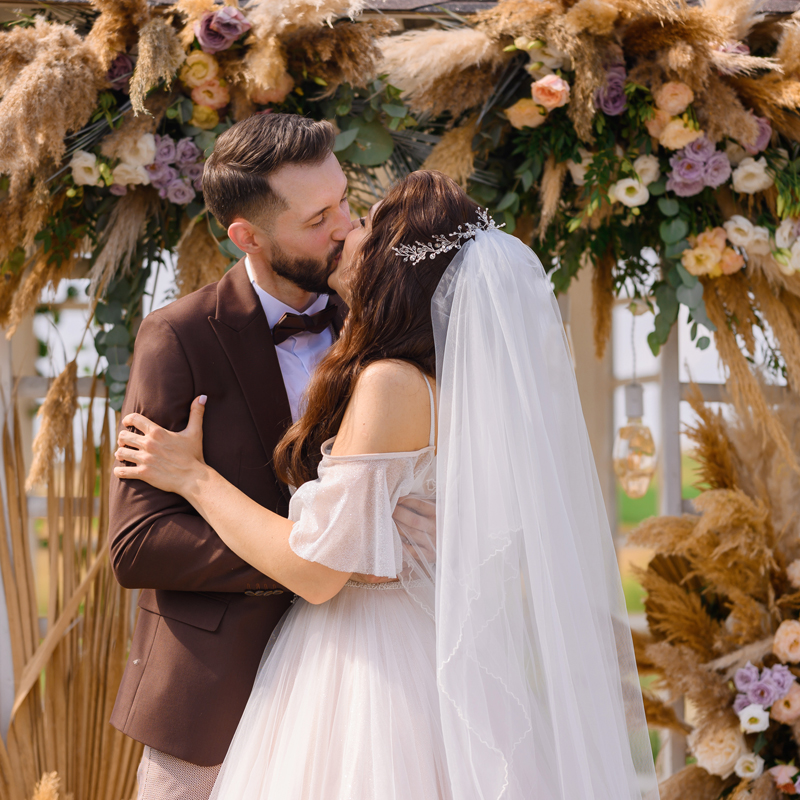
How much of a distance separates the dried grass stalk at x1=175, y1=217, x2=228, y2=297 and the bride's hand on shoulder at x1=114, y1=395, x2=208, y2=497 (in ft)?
2.29

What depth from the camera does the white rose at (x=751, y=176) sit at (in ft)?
7.13

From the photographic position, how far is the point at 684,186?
7.24 ft

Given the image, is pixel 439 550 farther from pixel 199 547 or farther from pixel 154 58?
pixel 154 58

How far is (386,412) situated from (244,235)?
2.11 feet

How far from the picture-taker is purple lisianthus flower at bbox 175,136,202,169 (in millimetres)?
2189

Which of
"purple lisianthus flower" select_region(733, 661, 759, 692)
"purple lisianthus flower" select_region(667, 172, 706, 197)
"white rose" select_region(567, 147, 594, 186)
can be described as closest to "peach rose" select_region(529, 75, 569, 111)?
"white rose" select_region(567, 147, 594, 186)

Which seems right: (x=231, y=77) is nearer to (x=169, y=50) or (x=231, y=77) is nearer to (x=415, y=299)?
(x=169, y=50)

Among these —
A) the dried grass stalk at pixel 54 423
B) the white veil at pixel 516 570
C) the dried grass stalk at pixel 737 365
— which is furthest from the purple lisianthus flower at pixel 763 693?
the dried grass stalk at pixel 54 423

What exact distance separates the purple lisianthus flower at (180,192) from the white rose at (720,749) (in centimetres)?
209

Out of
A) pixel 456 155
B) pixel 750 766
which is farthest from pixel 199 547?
pixel 750 766

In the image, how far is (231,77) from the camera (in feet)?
Answer: 7.02

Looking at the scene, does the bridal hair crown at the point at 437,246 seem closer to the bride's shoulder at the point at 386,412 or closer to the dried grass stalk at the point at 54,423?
the bride's shoulder at the point at 386,412

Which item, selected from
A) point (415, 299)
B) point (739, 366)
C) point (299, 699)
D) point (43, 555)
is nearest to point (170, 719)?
point (299, 699)

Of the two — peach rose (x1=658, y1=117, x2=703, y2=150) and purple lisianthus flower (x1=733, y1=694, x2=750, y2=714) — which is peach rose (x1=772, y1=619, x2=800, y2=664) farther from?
peach rose (x1=658, y1=117, x2=703, y2=150)
